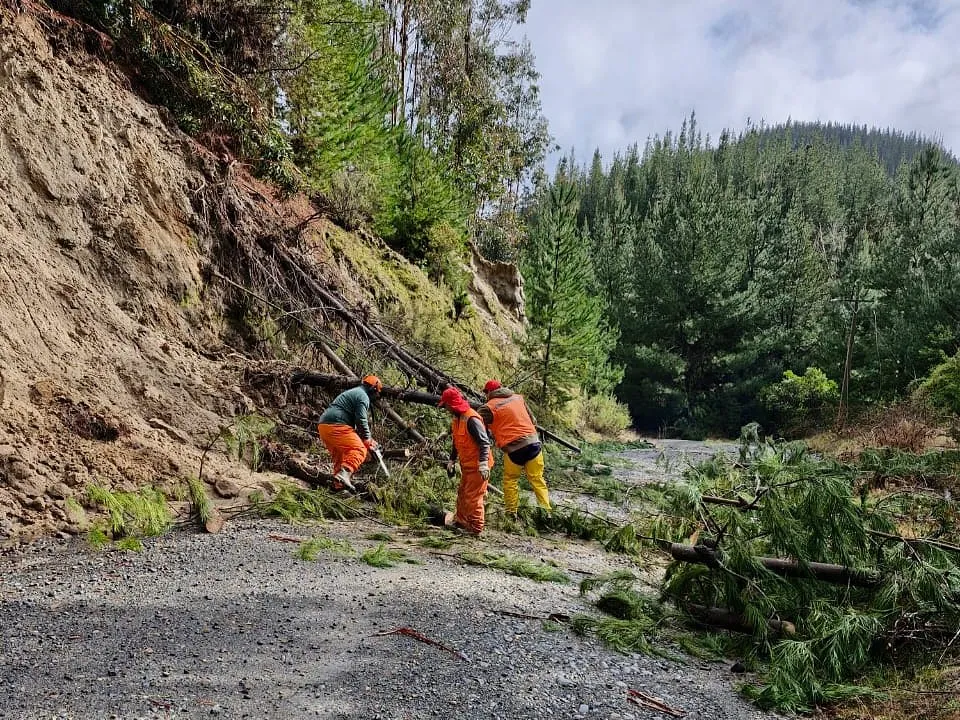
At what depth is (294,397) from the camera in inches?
377

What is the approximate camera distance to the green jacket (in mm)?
8070

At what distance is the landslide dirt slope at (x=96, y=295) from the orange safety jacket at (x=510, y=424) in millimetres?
2958

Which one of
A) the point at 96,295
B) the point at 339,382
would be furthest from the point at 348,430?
the point at 96,295

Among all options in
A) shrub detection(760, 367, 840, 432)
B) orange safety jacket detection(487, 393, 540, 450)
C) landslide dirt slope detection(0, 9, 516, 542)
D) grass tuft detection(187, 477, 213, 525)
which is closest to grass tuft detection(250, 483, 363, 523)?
landslide dirt slope detection(0, 9, 516, 542)

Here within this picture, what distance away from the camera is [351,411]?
813 cm

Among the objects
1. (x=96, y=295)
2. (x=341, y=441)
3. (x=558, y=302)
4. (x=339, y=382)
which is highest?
(x=558, y=302)

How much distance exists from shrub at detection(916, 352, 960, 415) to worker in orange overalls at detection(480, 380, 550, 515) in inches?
615

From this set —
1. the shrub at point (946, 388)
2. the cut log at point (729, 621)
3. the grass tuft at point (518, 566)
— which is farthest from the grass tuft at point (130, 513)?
the shrub at point (946, 388)

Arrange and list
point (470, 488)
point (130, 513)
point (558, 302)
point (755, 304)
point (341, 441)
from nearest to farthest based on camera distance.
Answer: point (130, 513)
point (470, 488)
point (341, 441)
point (558, 302)
point (755, 304)

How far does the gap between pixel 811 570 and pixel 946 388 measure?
17.7 m

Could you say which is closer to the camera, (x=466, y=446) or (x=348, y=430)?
(x=466, y=446)

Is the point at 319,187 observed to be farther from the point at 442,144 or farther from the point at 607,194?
the point at 607,194

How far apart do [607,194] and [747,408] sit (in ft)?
198

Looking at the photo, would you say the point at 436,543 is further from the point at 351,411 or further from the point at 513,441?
the point at 351,411
